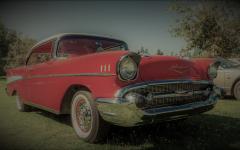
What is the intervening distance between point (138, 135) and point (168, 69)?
111cm

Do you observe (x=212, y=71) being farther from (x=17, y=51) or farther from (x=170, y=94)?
(x=17, y=51)

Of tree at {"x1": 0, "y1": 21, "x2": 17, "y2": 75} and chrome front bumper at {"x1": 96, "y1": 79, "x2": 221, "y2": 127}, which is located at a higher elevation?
tree at {"x1": 0, "y1": 21, "x2": 17, "y2": 75}

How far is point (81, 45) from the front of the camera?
14.7 feet

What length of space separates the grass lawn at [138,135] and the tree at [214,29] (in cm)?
1295

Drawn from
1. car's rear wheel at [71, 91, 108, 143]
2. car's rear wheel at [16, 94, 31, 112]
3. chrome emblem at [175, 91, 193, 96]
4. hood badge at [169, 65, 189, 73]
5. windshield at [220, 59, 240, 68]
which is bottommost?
car's rear wheel at [16, 94, 31, 112]

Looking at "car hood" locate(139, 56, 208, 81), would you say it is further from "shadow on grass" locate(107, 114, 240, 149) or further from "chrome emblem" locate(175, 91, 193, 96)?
"shadow on grass" locate(107, 114, 240, 149)

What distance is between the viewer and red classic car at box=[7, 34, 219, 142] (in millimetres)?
2834

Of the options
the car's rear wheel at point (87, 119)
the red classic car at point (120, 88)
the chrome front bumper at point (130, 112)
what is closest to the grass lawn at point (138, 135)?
the car's rear wheel at point (87, 119)

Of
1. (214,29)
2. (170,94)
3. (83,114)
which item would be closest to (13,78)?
(83,114)

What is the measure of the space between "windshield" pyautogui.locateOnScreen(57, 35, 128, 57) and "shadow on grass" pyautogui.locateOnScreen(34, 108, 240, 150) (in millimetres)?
1310

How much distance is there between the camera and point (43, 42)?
5102 mm

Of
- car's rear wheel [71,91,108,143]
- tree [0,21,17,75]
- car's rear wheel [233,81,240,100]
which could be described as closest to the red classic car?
car's rear wheel [71,91,108,143]

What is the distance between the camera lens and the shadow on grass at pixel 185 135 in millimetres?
3188

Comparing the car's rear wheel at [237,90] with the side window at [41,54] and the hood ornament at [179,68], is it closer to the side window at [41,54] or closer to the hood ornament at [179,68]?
the hood ornament at [179,68]
